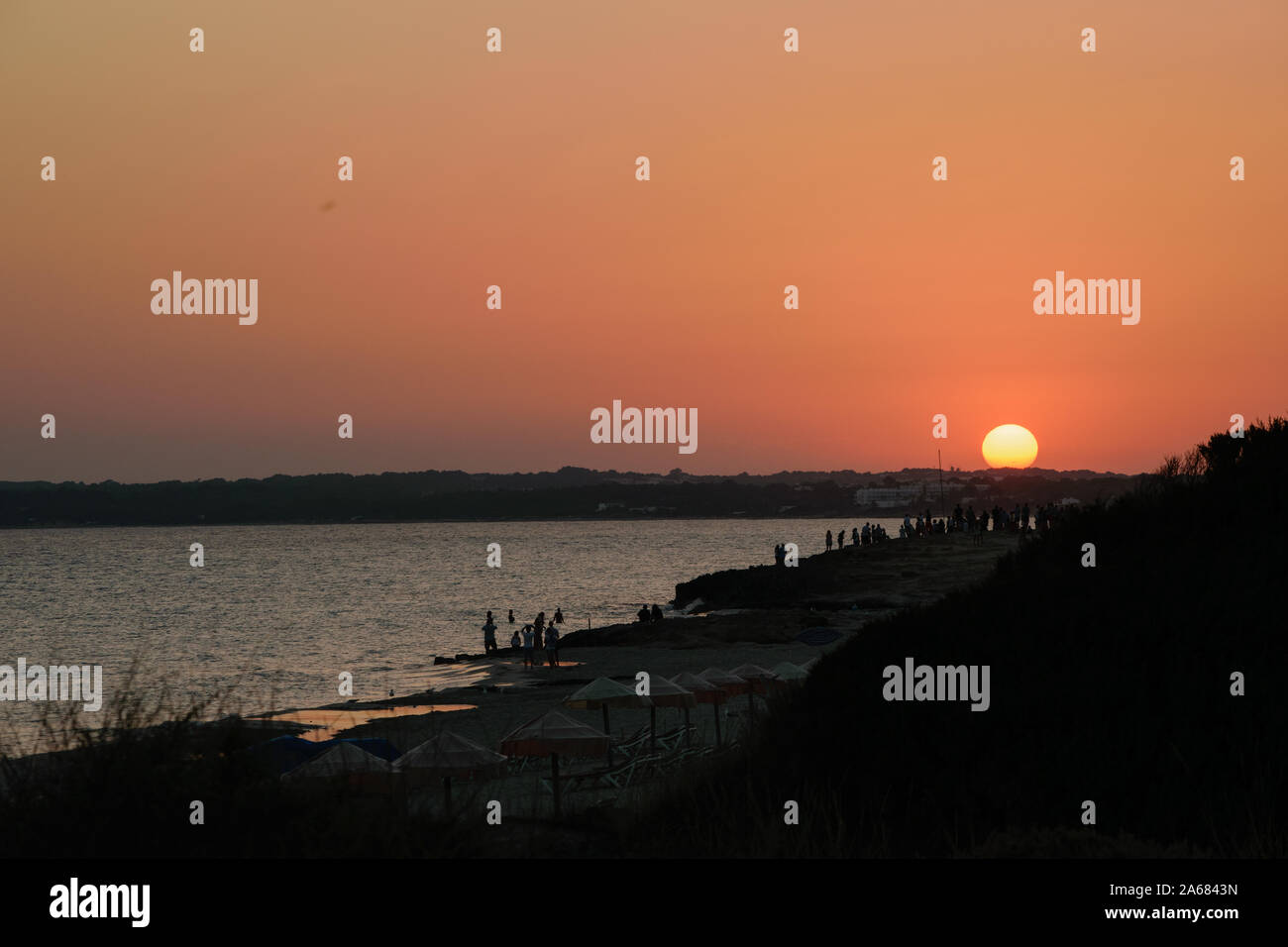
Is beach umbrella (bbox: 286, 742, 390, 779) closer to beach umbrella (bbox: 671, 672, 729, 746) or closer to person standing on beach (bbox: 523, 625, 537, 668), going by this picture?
beach umbrella (bbox: 671, 672, 729, 746)

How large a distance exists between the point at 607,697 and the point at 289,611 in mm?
72964

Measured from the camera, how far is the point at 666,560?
166 meters

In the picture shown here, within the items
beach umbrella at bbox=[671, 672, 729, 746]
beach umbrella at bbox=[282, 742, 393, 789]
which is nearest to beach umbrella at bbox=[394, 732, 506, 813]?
beach umbrella at bbox=[282, 742, 393, 789]

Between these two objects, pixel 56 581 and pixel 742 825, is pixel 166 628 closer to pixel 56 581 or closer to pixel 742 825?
pixel 56 581

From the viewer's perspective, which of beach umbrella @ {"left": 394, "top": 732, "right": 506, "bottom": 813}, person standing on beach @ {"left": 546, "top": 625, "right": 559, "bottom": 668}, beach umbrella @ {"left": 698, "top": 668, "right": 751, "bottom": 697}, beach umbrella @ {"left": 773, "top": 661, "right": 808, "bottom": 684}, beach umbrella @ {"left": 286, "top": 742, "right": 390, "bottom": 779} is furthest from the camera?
person standing on beach @ {"left": 546, "top": 625, "right": 559, "bottom": 668}

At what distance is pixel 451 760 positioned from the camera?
50.8 feet

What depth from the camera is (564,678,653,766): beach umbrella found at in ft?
76.4

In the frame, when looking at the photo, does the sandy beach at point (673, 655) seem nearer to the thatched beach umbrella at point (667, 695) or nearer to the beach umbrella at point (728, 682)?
the beach umbrella at point (728, 682)

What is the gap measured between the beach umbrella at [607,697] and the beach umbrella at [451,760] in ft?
23.9

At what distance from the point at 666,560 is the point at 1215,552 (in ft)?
489

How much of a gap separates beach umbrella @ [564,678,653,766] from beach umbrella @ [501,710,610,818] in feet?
17.6

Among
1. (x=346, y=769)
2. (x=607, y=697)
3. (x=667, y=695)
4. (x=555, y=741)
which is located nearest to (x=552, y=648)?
(x=607, y=697)

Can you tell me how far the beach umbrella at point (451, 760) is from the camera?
49.1 feet
